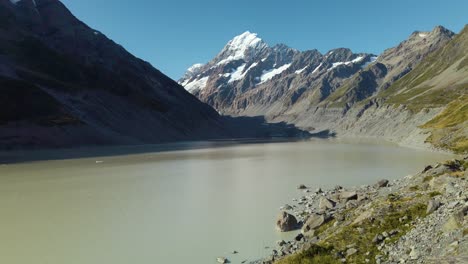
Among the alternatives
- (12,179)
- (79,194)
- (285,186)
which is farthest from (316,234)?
(12,179)

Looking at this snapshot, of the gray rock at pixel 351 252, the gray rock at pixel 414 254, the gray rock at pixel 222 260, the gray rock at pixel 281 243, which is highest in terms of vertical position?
the gray rock at pixel 414 254

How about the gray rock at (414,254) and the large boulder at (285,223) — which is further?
the large boulder at (285,223)

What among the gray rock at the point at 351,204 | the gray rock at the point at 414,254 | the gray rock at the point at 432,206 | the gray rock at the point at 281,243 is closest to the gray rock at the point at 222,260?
the gray rock at the point at 281,243

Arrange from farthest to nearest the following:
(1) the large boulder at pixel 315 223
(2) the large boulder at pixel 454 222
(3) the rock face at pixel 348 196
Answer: (3) the rock face at pixel 348 196
(1) the large boulder at pixel 315 223
(2) the large boulder at pixel 454 222

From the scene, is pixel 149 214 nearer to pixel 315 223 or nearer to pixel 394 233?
pixel 315 223

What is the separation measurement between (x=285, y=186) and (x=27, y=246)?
33.2m

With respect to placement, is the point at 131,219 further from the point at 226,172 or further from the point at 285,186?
the point at 226,172

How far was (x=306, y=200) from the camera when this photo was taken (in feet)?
136

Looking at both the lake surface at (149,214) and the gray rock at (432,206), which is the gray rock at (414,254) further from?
the lake surface at (149,214)

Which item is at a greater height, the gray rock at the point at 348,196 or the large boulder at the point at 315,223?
the gray rock at the point at 348,196

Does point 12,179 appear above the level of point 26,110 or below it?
below

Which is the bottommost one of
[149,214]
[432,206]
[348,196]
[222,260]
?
[222,260]

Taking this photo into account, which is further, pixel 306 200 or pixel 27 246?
pixel 306 200

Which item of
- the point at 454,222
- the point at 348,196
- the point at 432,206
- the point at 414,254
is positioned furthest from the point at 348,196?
the point at 414,254
